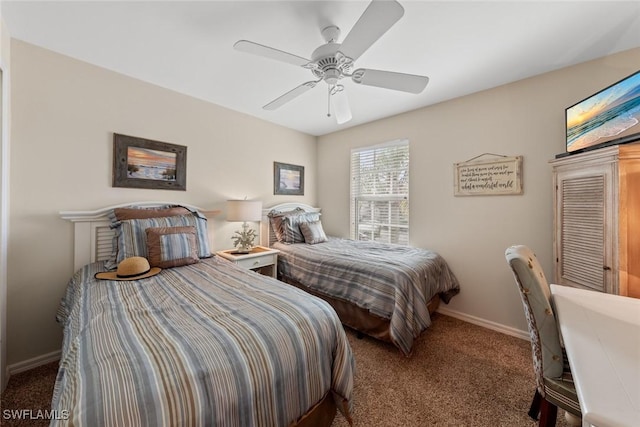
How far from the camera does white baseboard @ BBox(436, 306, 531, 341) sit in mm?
2309

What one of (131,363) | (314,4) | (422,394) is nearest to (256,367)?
(131,363)

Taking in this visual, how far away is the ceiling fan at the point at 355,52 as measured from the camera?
1199 millimetres

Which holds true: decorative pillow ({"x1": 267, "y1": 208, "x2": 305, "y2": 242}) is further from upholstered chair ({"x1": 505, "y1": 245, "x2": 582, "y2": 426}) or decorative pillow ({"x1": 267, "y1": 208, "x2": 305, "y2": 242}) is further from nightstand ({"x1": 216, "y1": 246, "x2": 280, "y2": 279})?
upholstered chair ({"x1": 505, "y1": 245, "x2": 582, "y2": 426})

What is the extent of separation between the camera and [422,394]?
161 cm

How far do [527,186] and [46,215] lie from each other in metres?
4.16

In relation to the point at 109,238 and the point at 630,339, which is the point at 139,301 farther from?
the point at 630,339

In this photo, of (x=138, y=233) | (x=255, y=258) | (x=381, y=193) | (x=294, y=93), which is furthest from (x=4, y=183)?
(x=381, y=193)

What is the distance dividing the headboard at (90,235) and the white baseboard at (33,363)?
692 mm

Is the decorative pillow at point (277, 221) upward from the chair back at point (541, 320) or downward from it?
upward

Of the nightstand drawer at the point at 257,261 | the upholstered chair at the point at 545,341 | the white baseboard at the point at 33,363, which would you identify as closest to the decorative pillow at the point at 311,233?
the nightstand drawer at the point at 257,261

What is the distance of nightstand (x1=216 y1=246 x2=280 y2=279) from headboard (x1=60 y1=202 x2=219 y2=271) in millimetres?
990

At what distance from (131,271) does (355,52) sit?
6.77 feet

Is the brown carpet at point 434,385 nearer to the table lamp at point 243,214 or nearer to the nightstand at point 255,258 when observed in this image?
the nightstand at point 255,258

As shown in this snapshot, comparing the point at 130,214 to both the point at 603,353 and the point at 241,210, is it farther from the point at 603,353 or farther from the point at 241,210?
the point at 603,353
